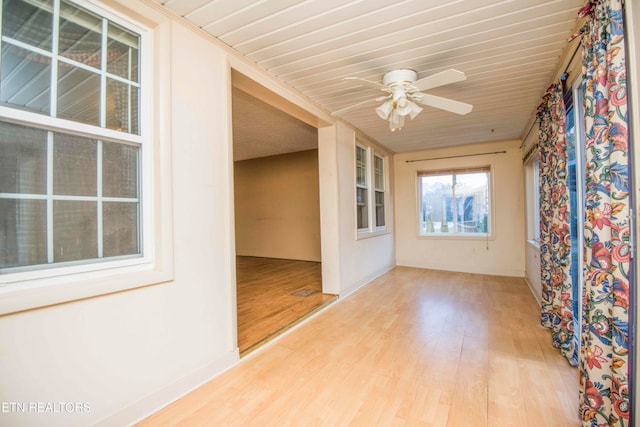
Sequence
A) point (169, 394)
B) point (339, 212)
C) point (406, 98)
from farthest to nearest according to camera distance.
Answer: point (339, 212), point (406, 98), point (169, 394)

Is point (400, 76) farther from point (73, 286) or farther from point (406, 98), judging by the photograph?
point (73, 286)

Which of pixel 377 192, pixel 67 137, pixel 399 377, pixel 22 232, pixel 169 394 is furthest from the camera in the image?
pixel 377 192

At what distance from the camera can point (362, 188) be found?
4.70 meters

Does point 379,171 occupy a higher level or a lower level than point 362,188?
higher

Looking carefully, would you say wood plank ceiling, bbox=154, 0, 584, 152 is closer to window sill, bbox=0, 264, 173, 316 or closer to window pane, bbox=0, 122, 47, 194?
window pane, bbox=0, 122, 47, 194

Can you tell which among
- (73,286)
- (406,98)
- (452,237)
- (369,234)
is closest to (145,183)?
(73,286)

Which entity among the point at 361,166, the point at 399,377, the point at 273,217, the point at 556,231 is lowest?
the point at 399,377

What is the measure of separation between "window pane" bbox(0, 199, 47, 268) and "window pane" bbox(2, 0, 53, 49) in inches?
29.8

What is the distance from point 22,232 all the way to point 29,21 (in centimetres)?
98

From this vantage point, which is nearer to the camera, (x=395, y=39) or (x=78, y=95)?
(x=78, y=95)

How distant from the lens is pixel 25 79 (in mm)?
1301

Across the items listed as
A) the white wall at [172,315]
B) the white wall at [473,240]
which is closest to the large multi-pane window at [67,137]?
the white wall at [172,315]

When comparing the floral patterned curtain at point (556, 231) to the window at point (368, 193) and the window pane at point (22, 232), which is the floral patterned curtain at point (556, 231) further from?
the window pane at point (22, 232)

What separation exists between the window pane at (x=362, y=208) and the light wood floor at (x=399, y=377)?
1.69 m
